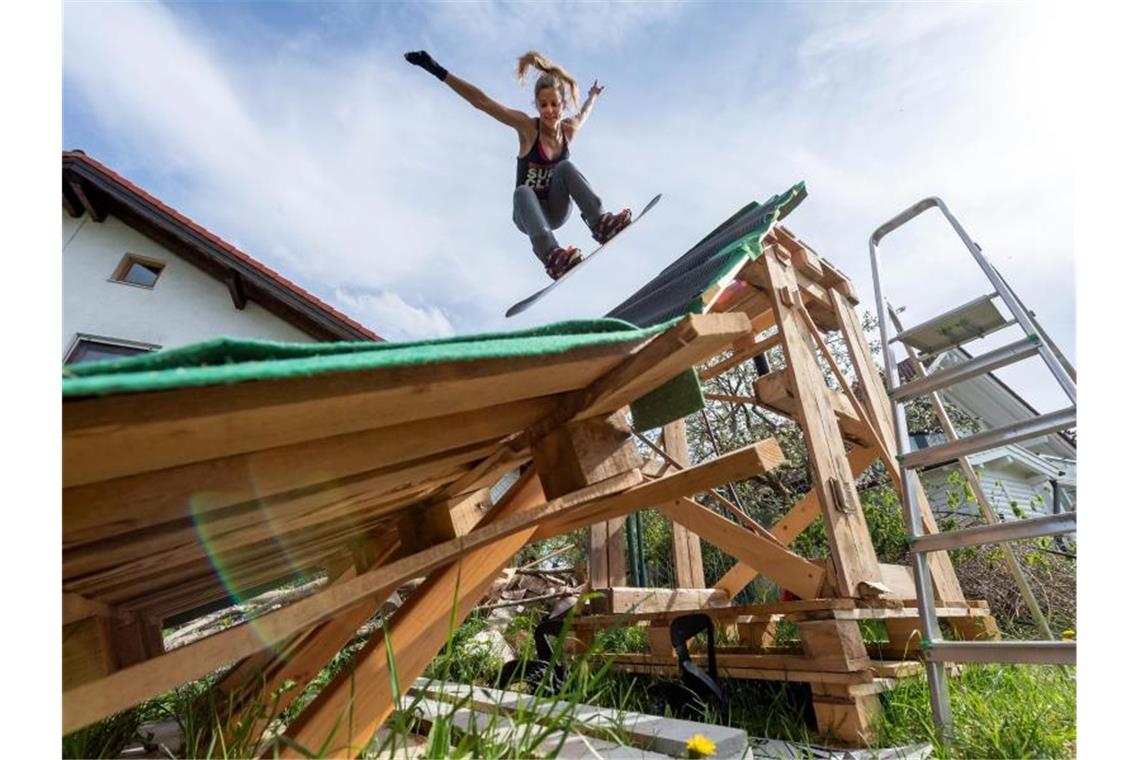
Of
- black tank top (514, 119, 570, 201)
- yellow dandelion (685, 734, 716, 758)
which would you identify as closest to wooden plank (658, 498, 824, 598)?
yellow dandelion (685, 734, 716, 758)

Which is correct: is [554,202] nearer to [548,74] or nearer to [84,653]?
[548,74]

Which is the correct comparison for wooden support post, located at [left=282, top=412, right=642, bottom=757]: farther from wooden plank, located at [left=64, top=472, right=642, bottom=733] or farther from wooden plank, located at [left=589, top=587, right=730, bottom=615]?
wooden plank, located at [left=589, top=587, right=730, bottom=615]

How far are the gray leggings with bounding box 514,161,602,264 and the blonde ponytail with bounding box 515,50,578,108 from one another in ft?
2.22

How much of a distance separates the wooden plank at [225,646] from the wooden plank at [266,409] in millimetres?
284

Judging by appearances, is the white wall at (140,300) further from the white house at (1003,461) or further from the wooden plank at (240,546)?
the white house at (1003,461)

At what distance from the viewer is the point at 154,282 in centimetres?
1095

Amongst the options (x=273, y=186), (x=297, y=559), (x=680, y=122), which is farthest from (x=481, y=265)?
(x=297, y=559)

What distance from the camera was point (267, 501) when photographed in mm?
1358

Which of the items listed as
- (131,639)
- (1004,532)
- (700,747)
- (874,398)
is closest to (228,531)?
(700,747)

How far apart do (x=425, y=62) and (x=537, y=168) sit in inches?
38.9

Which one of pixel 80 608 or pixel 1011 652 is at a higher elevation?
pixel 80 608

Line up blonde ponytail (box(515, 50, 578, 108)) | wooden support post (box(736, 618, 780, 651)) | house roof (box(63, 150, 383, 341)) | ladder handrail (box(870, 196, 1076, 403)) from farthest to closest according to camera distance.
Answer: house roof (box(63, 150, 383, 341)), blonde ponytail (box(515, 50, 578, 108)), wooden support post (box(736, 618, 780, 651)), ladder handrail (box(870, 196, 1076, 403))

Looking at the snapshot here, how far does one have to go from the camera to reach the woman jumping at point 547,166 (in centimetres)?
398

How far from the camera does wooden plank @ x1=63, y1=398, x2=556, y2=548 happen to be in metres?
0.97
